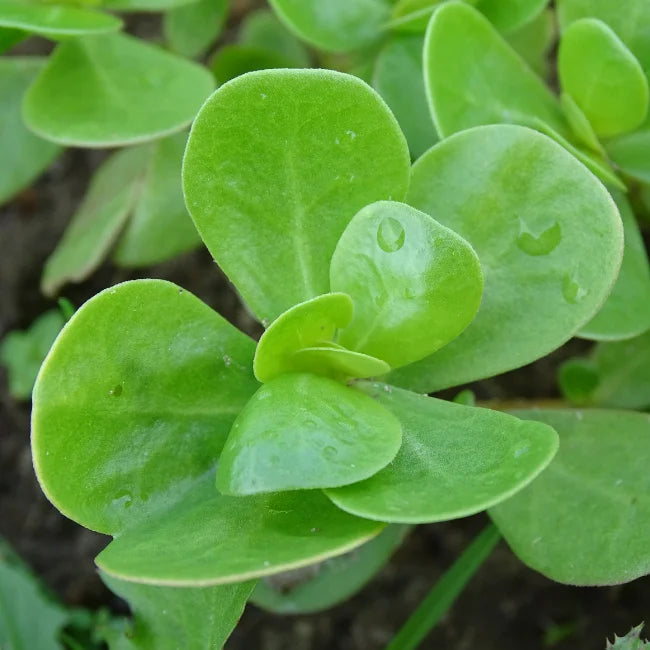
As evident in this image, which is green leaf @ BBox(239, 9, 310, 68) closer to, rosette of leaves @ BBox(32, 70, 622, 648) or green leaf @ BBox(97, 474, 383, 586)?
rosette of leaves @ BBox(32, 70, 622, 648)

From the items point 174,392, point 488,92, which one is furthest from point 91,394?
point 488,92

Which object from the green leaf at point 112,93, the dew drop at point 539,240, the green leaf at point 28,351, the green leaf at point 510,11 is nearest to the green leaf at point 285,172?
the dew drop at point 539,240

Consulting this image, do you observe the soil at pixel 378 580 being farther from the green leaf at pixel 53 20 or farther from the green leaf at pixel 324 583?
the green leaf at pixel 53 20

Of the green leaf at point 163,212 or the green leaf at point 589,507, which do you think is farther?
the green leaf at point 163,212

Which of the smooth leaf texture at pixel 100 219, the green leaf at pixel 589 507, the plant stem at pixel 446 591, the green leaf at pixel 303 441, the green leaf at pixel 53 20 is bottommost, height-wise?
the plant stem at pixel 446 591

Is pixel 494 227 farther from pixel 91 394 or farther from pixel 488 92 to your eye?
pixel 91 394

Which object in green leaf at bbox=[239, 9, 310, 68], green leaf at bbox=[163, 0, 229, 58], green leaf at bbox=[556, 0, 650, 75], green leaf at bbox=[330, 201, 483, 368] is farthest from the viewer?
green leaf at bbox=[239, 9, 310, 68]

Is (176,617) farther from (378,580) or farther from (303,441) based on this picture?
(378,580)

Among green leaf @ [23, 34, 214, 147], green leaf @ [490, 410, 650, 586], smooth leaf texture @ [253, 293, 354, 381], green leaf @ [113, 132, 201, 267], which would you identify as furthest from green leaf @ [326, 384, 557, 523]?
green leaf @ [113, 132, 201, 267]
